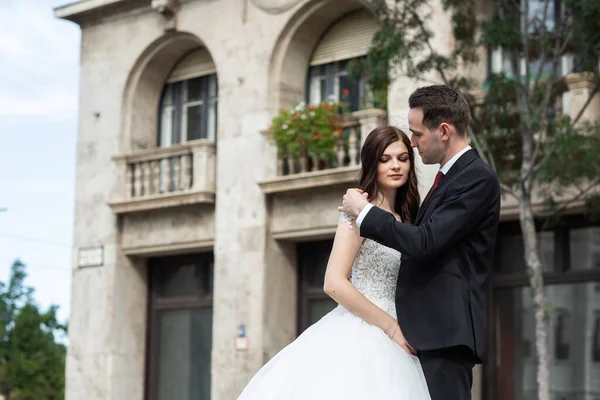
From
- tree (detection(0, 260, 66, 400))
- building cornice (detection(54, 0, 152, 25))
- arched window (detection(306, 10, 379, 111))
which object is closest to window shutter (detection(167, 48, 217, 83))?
building cornice (detection(54, 0, 152, 25))

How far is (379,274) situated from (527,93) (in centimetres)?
810

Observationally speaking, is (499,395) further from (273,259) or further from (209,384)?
(209,384)

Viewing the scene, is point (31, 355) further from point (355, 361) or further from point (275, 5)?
point (355, 361)

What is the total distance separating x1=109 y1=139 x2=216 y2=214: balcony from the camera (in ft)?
60.3

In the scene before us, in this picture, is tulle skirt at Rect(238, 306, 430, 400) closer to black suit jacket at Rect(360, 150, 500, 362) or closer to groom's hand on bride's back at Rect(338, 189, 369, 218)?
black suit jacket at Rect(360, 150, 500, 362)

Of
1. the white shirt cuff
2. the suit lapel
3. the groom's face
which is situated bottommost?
the white shirt cuff

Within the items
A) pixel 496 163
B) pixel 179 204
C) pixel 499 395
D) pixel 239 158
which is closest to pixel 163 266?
pixel 179 204

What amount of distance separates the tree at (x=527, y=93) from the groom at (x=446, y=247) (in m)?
7.74

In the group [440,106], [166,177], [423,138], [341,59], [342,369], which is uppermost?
[341,59]

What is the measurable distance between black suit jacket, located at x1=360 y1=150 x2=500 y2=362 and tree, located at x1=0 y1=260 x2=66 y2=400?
1914 inches

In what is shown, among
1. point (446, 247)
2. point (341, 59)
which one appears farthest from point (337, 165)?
point (446, 247)

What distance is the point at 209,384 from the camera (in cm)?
1881

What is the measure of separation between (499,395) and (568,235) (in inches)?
93.1

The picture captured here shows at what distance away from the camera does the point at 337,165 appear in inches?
651
